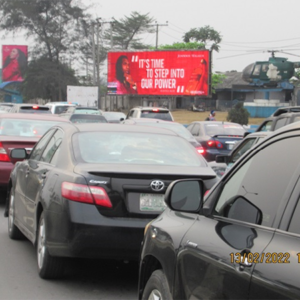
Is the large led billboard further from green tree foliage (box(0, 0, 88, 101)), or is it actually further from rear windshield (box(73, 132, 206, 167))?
rear windshield (box(73, 132, 206, 167))

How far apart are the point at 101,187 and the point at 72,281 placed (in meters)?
1.19

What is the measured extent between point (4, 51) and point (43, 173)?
3873 inches

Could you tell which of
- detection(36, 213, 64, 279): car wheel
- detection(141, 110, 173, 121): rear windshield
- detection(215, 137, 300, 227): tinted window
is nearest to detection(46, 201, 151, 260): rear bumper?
detection(36, 213, 64, 279): car wheel

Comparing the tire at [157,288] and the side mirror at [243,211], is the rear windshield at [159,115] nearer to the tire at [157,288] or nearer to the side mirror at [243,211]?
the tire at [157,288]

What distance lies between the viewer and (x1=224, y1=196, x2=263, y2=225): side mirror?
3105 mm

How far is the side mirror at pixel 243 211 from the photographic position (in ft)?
10.2

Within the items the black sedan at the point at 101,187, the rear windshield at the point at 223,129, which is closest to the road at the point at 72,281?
the black sedan at the point at 101,187

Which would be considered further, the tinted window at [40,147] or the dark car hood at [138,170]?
the tinted window at [40,147]

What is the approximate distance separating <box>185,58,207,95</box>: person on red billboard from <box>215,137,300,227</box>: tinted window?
185 ft

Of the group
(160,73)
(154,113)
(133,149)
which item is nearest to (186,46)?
(160,73)

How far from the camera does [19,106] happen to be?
25781 mm

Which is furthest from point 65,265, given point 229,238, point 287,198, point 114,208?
point 287,198

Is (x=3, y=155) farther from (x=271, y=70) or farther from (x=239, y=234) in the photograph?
(x=271, y=70)

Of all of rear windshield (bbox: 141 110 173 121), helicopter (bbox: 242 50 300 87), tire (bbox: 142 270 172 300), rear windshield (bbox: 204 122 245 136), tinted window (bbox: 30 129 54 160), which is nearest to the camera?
tire (bbox: 142 270 172 300)
